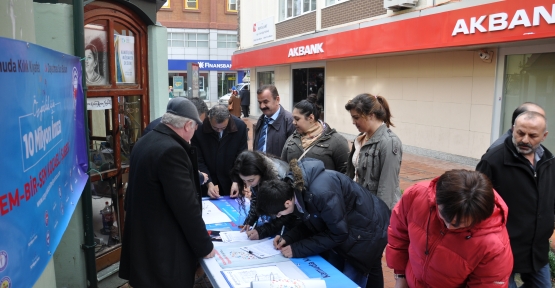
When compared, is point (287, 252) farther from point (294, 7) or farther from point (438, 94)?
point (294, 7)

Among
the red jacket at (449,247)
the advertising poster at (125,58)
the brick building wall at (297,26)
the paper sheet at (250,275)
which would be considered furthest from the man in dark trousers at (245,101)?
the red jacket at (449,247)

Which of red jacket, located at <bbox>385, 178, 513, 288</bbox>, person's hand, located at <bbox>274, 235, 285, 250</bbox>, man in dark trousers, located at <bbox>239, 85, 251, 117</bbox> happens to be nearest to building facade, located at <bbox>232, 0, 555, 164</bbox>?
man in dark trousers, located at <bbox>239, 85, 251, 117</bbox>

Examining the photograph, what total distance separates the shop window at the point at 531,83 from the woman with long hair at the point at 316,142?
5.73 metres

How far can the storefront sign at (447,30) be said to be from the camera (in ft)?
21.6

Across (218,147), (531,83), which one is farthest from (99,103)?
(531,83)

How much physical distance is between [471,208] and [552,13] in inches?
236

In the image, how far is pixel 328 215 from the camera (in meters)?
2.34

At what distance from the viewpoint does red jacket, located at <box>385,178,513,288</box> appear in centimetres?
182

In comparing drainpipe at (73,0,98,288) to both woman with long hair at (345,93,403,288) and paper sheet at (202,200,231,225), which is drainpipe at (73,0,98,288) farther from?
woman with long hair at (345,93,403,288)

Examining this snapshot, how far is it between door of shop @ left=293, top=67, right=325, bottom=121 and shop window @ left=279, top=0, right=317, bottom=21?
6.60ft

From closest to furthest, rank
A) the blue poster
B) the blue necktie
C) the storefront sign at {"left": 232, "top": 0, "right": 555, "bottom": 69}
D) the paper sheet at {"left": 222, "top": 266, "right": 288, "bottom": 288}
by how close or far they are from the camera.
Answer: the blue poster < the paper sheet at {"left": 222, "top": 266, "right": 288, "bottom": 288} < the blue necktie < the storefront sign at {"left": 232, "top": 0, "right": 555, "bottom": 69}

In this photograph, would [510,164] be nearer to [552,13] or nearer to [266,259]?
[266,259]

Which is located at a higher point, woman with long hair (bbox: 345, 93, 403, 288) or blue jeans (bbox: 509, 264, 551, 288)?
woman with long hair (bbox: 345, 93, 403, 288)

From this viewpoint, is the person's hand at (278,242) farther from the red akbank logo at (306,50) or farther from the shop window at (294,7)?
the shop window at (294,7)
